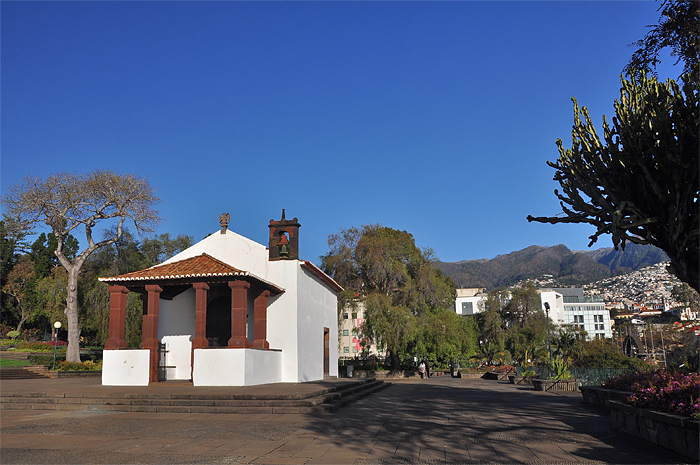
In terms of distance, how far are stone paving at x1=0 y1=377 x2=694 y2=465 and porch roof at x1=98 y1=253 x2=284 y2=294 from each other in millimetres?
5949

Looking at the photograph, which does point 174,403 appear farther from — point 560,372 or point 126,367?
point 560,372

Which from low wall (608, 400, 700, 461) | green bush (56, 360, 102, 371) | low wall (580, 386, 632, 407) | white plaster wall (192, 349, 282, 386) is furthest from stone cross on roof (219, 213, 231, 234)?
low wall (608, 400, 700, 461)

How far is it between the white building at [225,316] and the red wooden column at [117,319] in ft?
0.10

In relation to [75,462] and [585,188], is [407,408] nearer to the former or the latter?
[585,188]

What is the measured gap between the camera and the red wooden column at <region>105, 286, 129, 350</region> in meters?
17.1

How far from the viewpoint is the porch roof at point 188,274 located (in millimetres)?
16688

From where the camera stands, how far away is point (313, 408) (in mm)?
11539

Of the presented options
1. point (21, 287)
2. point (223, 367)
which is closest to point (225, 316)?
point (223, 367)

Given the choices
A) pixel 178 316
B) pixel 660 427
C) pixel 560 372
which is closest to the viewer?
pixel 660 427

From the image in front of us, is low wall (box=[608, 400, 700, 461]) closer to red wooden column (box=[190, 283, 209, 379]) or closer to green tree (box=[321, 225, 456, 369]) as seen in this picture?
red wooden column (box=[190, 283, 209, 379])

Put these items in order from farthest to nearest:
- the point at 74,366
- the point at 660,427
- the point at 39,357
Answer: the point at 39,357
the point at 74,366
the point at 660,427

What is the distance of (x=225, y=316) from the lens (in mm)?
20234

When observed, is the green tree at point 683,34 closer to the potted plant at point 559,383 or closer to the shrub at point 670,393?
the shrub at point 670,393

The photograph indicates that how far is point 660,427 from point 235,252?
16.5 m
